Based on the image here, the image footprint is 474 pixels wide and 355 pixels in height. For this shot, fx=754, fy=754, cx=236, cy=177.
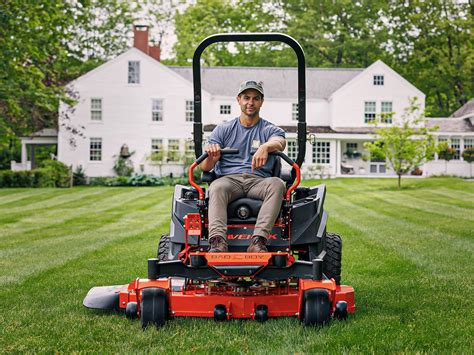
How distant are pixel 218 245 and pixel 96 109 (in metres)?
33.7

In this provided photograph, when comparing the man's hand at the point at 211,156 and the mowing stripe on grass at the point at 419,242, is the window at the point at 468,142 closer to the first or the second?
the mowing stripe on grass at the point at 419,242

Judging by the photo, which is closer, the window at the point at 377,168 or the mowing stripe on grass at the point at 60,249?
the mowing stripe on grass at the point at 60,249

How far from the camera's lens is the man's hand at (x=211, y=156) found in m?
6.10

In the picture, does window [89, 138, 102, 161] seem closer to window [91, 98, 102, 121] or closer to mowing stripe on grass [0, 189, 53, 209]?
window [91, 98, 102, 121]

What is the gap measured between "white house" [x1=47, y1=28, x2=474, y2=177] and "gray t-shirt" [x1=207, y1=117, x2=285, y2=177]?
30215mm

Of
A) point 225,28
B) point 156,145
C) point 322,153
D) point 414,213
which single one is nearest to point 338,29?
point 225,28

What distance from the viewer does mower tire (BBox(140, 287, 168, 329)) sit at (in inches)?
214

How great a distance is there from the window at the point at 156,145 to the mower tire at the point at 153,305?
32727 mm

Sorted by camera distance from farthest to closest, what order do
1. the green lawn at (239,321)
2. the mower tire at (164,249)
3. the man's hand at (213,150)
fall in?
the mower tire at (164,249)
the man's hand at (213,150)
the green lawn at (239,321)

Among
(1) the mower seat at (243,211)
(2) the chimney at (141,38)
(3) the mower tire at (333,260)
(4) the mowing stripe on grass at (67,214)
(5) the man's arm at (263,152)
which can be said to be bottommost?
(4) the mowing stripe on grass at (67,214)

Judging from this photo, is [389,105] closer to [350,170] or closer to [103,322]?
[350,170]

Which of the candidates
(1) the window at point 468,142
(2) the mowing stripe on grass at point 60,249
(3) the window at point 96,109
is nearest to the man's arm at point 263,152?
(2) the mowing stripe on grass at point 60,249

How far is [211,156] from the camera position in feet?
20.2

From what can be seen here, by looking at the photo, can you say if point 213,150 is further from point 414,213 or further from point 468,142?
point 468,142
